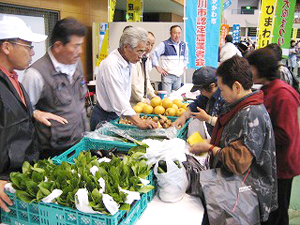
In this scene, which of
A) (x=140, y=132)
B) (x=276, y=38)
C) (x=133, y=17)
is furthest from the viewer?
(x=133, y=17)

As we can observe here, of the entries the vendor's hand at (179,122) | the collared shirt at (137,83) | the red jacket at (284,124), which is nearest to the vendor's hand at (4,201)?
the vendor's hand at (179,122)

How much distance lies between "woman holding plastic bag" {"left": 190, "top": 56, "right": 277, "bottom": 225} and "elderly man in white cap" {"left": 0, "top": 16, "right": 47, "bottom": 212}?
3.15 feet

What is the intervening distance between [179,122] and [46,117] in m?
1.15

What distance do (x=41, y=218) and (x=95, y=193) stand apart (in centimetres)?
31

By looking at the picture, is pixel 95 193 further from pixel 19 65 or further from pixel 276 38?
pixel 276 38

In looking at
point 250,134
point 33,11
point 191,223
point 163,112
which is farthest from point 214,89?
point 33,11

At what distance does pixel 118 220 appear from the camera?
1169 millimetres

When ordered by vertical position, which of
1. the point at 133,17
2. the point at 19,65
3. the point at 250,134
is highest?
the point at 133,17

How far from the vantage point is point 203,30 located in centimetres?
528

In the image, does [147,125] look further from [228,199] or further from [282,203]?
[282,203]

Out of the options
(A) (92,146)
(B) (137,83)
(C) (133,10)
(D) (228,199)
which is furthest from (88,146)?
(C) (133,10)

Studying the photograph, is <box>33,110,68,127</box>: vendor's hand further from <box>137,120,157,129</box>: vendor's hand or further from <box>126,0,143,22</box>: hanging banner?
<box>126,0,143,22</box>: hanging banner

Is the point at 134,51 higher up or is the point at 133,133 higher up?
the point at 134,51

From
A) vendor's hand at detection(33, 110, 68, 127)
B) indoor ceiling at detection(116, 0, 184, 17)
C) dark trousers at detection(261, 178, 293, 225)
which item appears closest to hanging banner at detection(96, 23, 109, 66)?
indoor ceiling at detection(116, 0, 184, 17)
